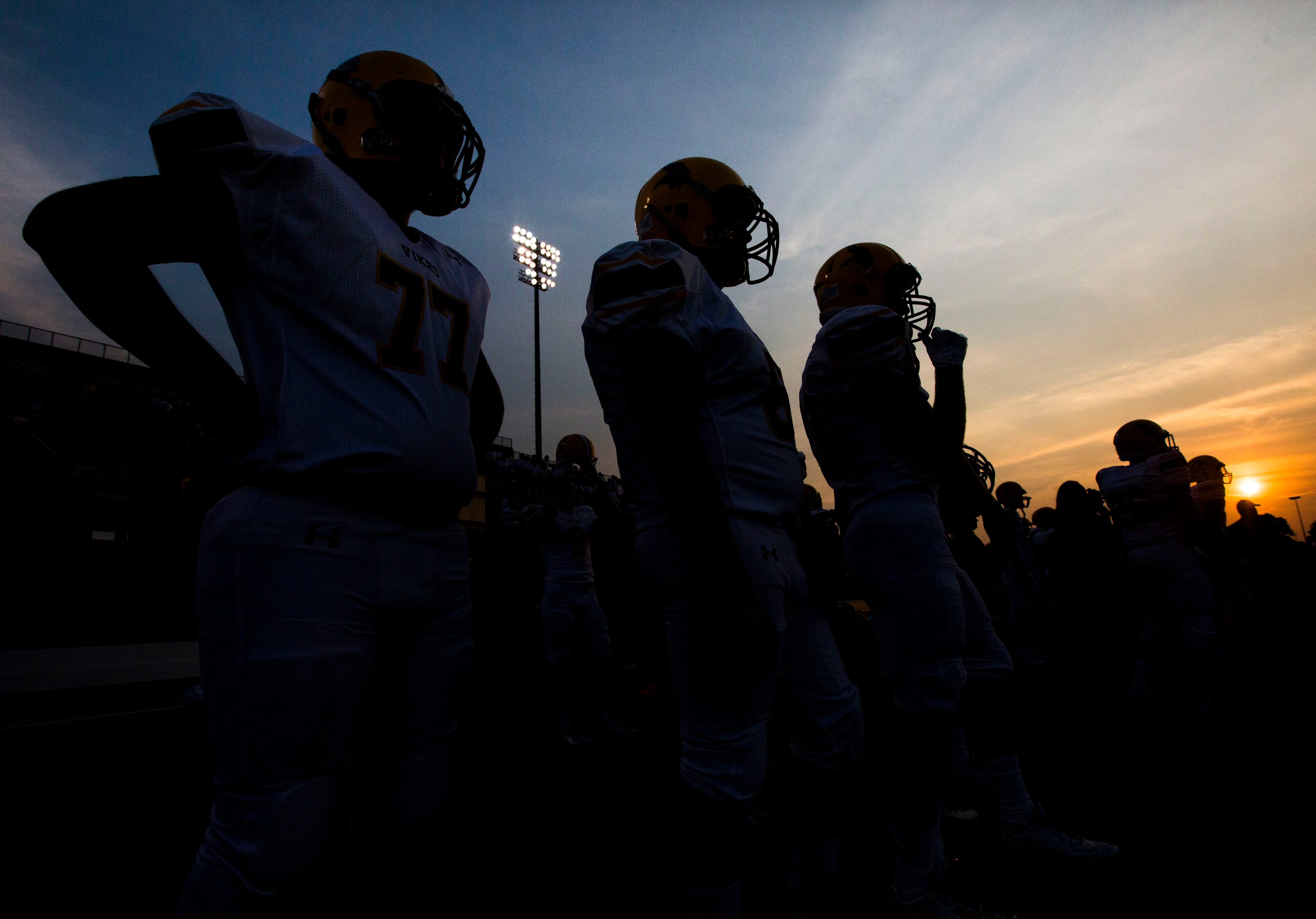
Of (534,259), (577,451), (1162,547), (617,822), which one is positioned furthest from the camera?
(534,259)

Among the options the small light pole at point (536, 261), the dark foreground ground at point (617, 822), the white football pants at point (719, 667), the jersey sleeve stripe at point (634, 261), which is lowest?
the dark foreground ground at point (617, 822)

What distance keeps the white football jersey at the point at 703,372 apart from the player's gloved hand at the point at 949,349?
1.11 meters

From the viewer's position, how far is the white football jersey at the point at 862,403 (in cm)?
226

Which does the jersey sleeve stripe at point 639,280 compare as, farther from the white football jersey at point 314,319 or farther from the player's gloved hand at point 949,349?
the player's gloved hand at point 949,349

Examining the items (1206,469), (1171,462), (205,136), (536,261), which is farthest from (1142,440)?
(536,261)

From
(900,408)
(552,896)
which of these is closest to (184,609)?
(552,896)

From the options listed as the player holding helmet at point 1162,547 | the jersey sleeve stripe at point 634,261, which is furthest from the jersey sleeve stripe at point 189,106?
the player holding helmet at point 1162,547

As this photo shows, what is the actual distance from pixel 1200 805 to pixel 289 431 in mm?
4394

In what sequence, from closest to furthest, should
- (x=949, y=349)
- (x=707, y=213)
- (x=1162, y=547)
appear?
(x=707, y=213) < (x=949, y=349) < (x=1162, y=547)

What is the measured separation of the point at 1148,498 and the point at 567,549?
5614mm

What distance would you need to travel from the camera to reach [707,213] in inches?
83.4

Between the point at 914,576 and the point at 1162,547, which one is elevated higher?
the point at 1162,547

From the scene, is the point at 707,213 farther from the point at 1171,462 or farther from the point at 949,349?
the point at 1171,462

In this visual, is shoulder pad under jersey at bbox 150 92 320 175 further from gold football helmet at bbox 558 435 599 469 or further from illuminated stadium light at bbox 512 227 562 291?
illuminated stadium light at bbox 512 227 562 291
